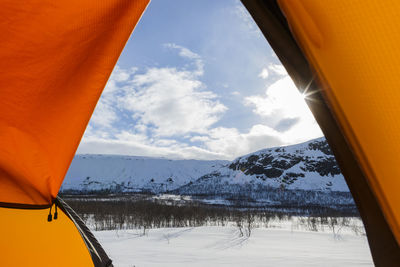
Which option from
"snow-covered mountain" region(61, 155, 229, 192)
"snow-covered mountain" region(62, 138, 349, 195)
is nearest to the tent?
"snow-covered mountain" region(62, 138, 349, 195)

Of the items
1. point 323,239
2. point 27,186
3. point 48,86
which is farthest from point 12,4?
point 323,239

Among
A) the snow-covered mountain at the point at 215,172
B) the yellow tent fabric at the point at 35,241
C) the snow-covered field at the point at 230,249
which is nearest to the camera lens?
the yellow tent fabric at the point at 35,241

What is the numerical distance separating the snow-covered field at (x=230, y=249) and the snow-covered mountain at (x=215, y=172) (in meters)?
60.1

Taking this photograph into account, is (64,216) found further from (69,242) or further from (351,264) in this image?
(351,264)

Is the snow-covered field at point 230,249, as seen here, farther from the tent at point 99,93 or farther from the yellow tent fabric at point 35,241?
the tent at point 99,93

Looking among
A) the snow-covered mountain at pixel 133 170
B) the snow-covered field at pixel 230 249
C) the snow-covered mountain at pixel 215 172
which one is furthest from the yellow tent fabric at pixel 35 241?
the snow-covered mountain at pixel 133 170

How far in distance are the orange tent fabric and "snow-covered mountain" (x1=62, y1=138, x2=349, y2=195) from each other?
6674 centimetres

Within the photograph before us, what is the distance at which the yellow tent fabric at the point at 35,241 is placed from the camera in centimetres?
159

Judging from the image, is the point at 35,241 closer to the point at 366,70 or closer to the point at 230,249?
the point at 366,70

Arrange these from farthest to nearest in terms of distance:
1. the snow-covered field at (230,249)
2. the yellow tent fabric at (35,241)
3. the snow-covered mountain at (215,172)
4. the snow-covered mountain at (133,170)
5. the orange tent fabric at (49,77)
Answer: the snow-covered mountain at (133,170) → the snow-covered mountain at (215,172) → the snow-covered field at (230,249) → the yellow tent fabric at (35,241) → the orange tent fabric at (49,77)

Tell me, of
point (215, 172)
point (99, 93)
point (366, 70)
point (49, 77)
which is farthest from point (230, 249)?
point (215, 172)

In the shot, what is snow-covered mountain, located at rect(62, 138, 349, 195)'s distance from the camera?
83.4 m

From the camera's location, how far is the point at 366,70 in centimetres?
66

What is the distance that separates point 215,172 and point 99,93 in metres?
92.3
